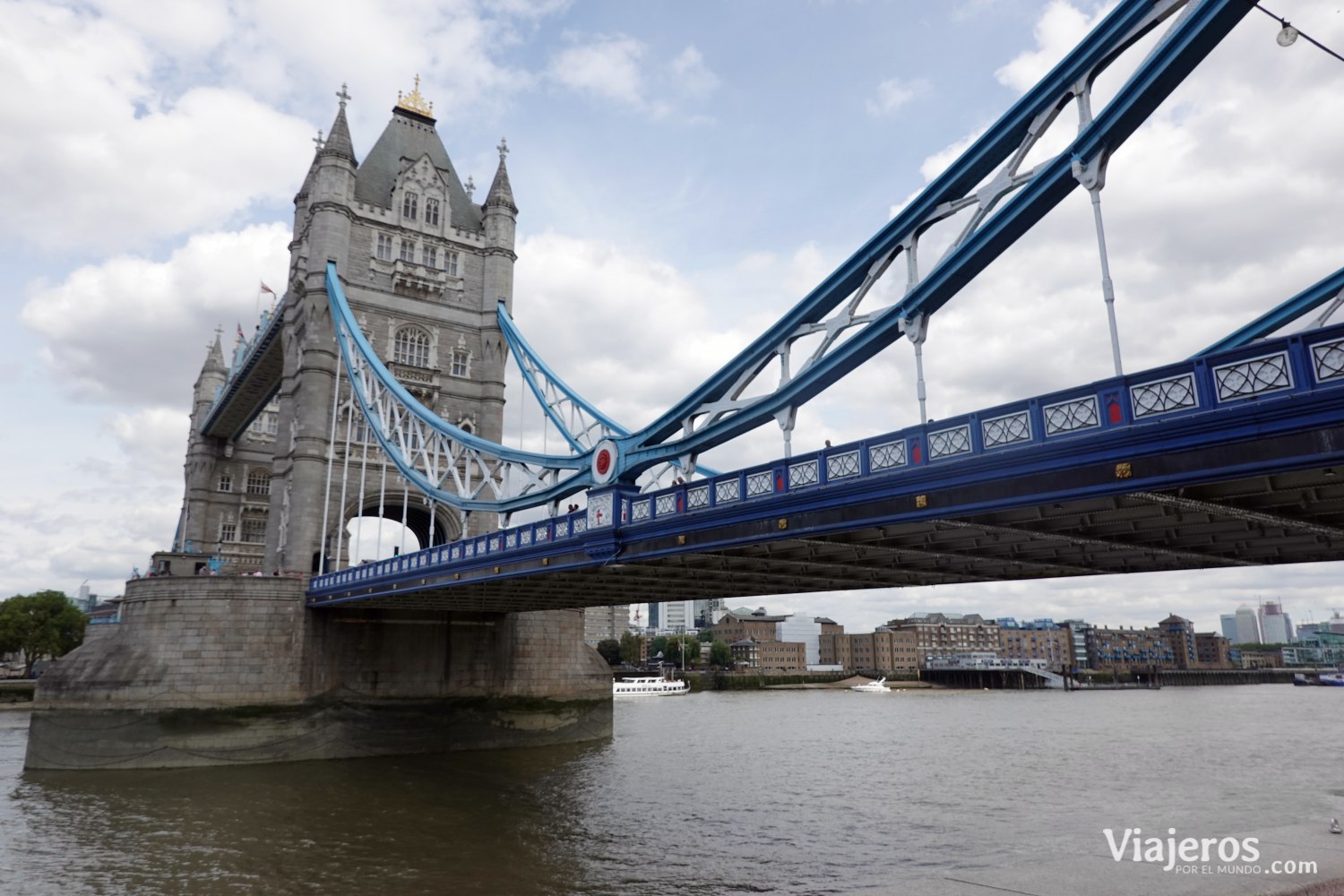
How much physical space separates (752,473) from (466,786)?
13.9 m

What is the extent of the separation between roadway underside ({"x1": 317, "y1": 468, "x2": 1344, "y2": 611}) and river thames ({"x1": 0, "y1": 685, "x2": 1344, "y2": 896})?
3.96 m

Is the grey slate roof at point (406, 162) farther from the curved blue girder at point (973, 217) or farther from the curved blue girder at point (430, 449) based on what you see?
the curved blue girder at point (973, 217)

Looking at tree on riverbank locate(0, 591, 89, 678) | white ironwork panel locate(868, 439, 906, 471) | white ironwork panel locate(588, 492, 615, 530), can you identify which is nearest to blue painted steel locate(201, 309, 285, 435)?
tree on riverbank locate(0, 591, 89, 678)

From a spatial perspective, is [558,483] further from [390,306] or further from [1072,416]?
[390,306]

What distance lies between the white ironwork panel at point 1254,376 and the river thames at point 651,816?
4512 mm

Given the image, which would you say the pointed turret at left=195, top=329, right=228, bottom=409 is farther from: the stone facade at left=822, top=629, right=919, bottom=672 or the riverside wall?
the stone facade at left=822, top=629, right=919, bottom=672

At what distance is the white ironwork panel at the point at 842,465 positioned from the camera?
43.0 feet

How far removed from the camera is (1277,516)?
11.5 meters

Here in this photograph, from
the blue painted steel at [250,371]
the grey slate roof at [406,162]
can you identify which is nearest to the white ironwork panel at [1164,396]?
the grey slate roof at [406,162]

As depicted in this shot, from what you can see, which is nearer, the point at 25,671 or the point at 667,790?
the point at 667,790

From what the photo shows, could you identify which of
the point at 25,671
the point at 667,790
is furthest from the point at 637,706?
the point at 25,671

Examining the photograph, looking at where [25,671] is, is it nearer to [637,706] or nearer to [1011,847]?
[637,706]

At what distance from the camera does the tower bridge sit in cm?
1049

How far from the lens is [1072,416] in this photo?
33.9ft
